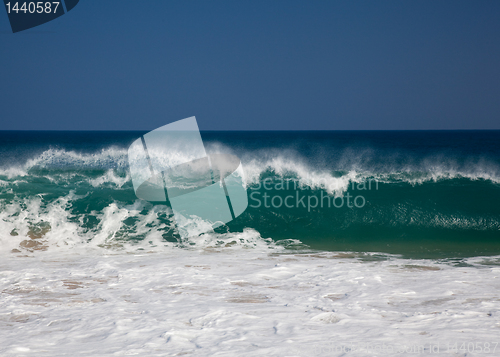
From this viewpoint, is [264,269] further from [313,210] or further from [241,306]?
[313,210]

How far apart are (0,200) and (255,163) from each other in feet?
22.8

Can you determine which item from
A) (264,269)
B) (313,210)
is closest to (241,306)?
(264,269)

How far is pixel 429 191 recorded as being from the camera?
31.3ft

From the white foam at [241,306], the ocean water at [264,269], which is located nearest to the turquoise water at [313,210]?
the ocean water at [264,269]

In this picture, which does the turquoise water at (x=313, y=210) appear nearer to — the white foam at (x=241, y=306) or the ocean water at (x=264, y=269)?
the ocean water at (x=264, y=269)

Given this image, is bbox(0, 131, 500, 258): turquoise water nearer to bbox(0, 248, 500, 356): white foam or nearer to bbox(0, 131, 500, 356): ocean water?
bbox(0, 131, 500, 356): ocean water

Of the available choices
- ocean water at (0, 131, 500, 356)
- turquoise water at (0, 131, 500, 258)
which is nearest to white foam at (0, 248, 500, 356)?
ocean water at (0, 131, 500, 356)

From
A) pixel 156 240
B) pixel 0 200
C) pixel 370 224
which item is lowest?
pixel 370 224

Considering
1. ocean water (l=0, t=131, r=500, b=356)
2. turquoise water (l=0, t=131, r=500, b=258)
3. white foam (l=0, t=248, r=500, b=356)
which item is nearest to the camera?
white foam (l=0, t=248, r=500, b=356)

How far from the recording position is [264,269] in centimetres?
478

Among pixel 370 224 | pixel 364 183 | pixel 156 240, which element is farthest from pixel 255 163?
pixel 156 240

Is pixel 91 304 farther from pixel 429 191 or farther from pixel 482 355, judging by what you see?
pixel 429 191

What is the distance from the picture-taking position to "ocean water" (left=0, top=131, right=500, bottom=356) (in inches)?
112

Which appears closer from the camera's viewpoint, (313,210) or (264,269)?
(264,269)
